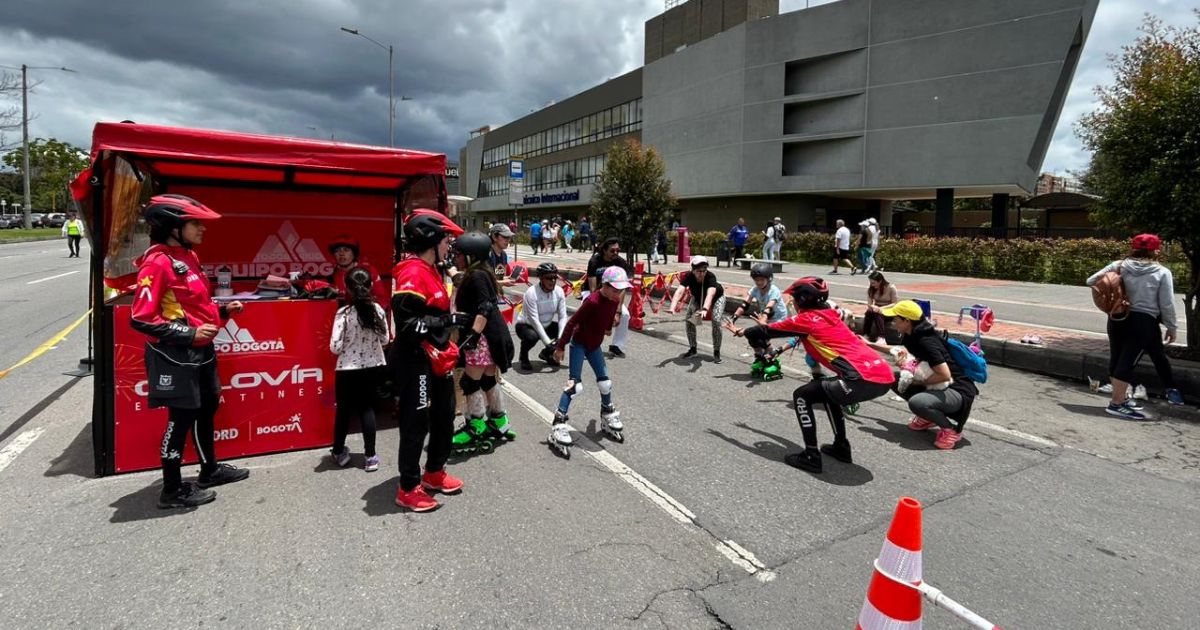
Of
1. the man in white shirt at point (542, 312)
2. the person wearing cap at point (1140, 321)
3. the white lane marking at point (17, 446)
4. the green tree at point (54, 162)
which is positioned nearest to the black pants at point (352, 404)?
the white lane marking at point (17, 446)

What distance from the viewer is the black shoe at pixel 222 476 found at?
416 centimetres

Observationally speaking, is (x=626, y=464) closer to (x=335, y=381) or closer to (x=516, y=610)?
(x=516, y=610)

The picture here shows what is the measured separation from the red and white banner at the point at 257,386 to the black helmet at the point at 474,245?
1531 millimetres

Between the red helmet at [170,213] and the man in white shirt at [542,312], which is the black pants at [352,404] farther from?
the man in white shirt at [542,312]

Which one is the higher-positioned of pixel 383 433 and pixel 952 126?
pixel 952 126

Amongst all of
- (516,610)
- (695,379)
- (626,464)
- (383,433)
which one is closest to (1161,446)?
(695,379)

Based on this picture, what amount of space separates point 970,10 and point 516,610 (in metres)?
35.3

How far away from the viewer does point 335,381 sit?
188 inches

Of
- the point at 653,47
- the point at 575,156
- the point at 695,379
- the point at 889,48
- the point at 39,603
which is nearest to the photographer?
the point at 39,603

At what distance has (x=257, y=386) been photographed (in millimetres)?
4656

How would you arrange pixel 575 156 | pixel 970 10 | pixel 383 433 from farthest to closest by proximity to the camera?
pixel 575 156 < pixel 970 10 < pixel 383 433

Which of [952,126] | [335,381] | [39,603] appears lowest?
[39,603]

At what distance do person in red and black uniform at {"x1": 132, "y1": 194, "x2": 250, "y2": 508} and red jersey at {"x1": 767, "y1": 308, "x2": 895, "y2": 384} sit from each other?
12.9ft

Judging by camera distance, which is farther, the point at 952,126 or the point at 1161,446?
the point at 952,126
